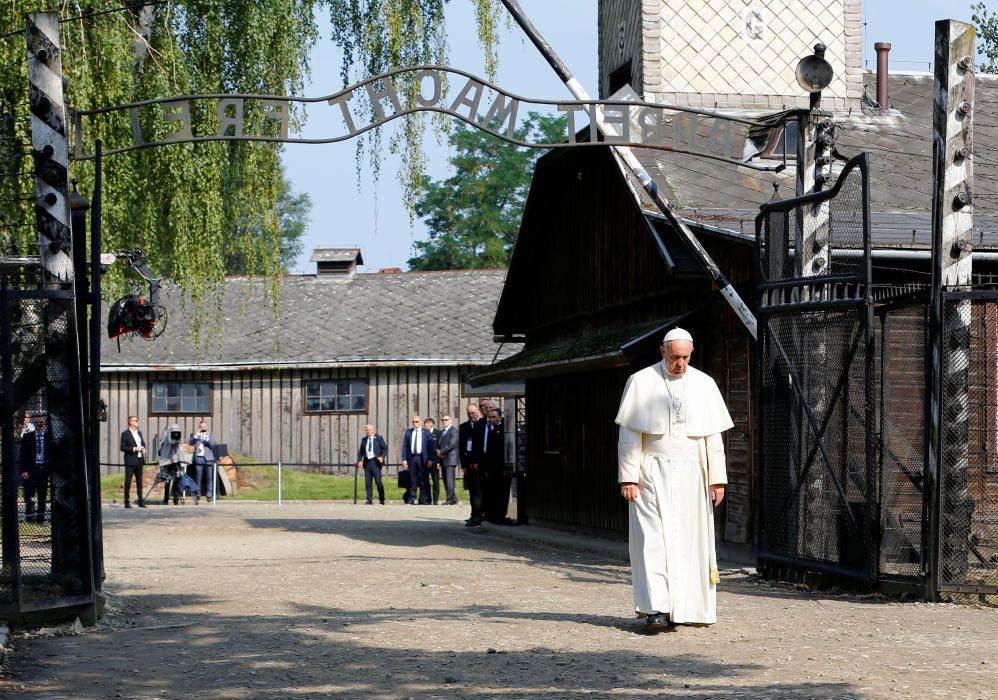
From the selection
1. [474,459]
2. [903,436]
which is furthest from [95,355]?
[474,459]

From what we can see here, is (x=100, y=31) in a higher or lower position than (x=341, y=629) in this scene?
higher

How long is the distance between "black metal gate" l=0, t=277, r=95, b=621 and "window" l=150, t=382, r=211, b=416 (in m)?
29.5

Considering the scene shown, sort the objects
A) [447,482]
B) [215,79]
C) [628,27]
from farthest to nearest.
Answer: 1. [447,482]
2. [628,27]
3. [215,79]

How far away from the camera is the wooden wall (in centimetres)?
3906

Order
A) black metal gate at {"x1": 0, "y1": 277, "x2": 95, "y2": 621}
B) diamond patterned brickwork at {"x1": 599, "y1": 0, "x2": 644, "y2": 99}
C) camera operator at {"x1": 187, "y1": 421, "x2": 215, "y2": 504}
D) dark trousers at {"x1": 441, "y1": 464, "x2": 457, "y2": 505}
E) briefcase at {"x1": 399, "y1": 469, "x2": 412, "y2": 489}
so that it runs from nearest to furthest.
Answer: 1. black metal gate at {"x1": 0, "y1": 277, "x2": 95, "y2": 621}
2. diamond patterned brickwork at {"x1": 599, "y1": 0, "x2": 644, "y2": 99}
3. dark trousers at {"x1": 441, "y1": 464, "x2": 457, "y2": 505}
4. briefcase at {"x1": 399, "y1": 469, "x2": 412, "y2": 489}
5. camera operator at {"x1": 187, "y1": 421, "x2": 215, "y2": 504}

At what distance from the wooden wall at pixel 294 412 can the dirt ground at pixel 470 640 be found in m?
22.7

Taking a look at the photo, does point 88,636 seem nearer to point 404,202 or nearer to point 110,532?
point 404,202

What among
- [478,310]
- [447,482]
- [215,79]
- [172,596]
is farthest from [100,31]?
[478,310]

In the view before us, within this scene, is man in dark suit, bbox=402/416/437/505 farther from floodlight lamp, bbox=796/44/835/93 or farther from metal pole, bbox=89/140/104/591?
metal pole, bbox=89/140/104/591

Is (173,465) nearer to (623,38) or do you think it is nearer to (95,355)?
(623,38)

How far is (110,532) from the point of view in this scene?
2230 centimetres

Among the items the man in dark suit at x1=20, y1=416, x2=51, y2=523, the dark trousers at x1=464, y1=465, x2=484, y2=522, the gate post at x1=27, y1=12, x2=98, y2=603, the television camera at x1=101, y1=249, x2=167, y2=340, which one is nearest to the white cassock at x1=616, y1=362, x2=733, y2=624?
the gate post at x1=27, y1=12, x2=98, y2=603

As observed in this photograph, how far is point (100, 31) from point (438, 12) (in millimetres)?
4052

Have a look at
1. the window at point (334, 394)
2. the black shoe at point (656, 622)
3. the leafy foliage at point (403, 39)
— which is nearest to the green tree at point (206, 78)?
the leafy foliage at point (403, 39)
